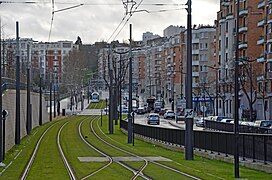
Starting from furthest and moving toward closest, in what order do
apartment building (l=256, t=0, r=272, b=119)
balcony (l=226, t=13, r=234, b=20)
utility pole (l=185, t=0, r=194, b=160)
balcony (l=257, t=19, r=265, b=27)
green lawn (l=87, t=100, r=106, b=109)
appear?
green lawn (l=87, t=100, r=106, b=109) < balcony (l=226, t=13, r=234, b=20) < balcony (l=257, t=19, r=265, b=27) < apartment building (l=256, t=0, r=272, b=119) < utility pole (l=185, t=0, r=194, b=160)

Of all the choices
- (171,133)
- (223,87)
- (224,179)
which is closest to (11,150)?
(171,133)

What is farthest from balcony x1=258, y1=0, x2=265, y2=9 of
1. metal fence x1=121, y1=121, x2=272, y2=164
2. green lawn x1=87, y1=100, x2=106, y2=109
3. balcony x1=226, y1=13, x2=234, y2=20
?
green lawn x1=87, y1=100, x2=106, y2=109

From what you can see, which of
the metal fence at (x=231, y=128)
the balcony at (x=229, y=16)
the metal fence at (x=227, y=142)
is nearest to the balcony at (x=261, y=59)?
the balcony at (x=229, y=16)

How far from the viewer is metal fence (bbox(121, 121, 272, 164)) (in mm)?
27895

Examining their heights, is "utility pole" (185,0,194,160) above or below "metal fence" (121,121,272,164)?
above

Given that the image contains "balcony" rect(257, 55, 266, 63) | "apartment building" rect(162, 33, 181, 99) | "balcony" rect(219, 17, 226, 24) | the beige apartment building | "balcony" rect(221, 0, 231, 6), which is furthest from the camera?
"apartment building" rect(162, 33, 181, 99)

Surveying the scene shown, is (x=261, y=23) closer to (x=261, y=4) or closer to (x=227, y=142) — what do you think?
(x=261, y=4)

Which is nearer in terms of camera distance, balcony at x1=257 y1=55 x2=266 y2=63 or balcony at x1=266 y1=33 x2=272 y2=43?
balcony at x1=266 y1=33 x2=272 y2=43

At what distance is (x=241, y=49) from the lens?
335 ft

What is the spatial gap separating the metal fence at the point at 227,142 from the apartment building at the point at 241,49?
130 ft

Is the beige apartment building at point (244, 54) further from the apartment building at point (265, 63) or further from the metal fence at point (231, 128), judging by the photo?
the metal fence at point (231, 128)

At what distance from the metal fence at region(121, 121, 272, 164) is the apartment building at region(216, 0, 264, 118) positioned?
3956cm

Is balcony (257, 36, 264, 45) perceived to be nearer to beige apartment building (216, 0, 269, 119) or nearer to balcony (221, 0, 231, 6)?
beige apartment building (216, 0, 269, 119)

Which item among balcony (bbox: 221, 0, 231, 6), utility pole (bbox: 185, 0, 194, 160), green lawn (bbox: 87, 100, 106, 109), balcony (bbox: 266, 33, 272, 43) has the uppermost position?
balcony (bbox: 221, 0, 231, 6)
